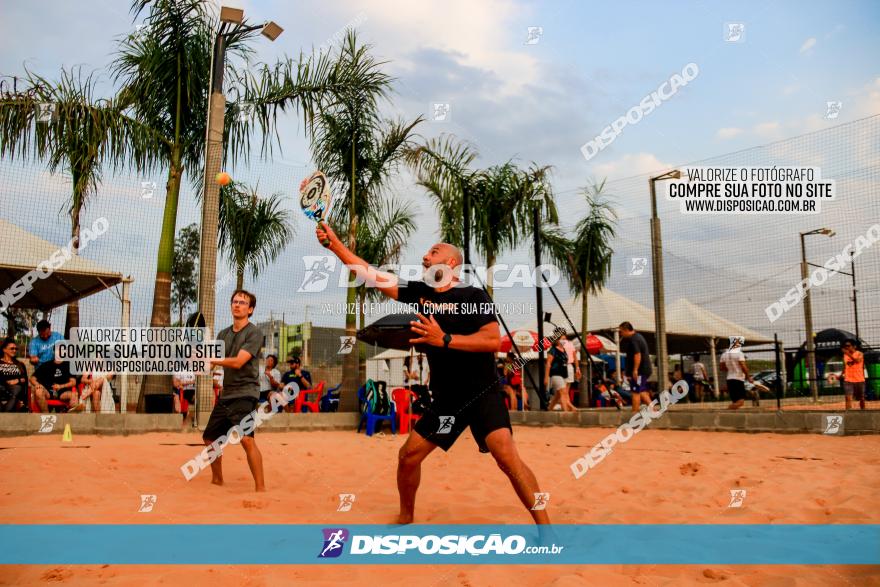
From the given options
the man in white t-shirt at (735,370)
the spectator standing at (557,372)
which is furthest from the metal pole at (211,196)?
the man in white t-shirt at (735,370)

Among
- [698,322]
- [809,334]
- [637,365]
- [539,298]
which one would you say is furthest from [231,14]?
[809,334]

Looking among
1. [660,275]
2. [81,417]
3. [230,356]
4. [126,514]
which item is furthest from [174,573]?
[660,275]

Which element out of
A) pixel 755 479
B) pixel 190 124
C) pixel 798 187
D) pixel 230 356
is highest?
pixel 190 124

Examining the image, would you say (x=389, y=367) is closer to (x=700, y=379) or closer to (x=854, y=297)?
(x=700, y=379)

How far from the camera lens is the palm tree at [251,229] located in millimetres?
13539

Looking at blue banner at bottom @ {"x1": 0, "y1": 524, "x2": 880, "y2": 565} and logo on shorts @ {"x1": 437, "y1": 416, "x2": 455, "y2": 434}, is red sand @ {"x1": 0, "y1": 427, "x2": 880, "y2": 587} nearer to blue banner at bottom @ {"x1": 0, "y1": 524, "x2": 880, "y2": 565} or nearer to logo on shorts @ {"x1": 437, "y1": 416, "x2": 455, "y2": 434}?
blue banner at bottom @ {"x1": 0, "y1": 524, "x2": 880, "y2": 565}

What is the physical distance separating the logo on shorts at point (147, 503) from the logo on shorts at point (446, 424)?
6.56 ft

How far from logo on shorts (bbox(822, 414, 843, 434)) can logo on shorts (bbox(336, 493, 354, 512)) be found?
24.3 feet

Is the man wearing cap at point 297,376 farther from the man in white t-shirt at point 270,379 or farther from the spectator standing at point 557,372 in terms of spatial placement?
the spectator standing at point 557,372

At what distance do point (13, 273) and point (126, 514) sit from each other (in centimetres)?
987

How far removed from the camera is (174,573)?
327 centimetres

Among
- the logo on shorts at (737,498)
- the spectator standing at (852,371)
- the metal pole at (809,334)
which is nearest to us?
the logo on shorts at (737,498)

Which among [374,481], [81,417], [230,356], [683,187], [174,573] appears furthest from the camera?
[683,187]

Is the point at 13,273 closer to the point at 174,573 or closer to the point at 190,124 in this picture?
the point at 190,124
